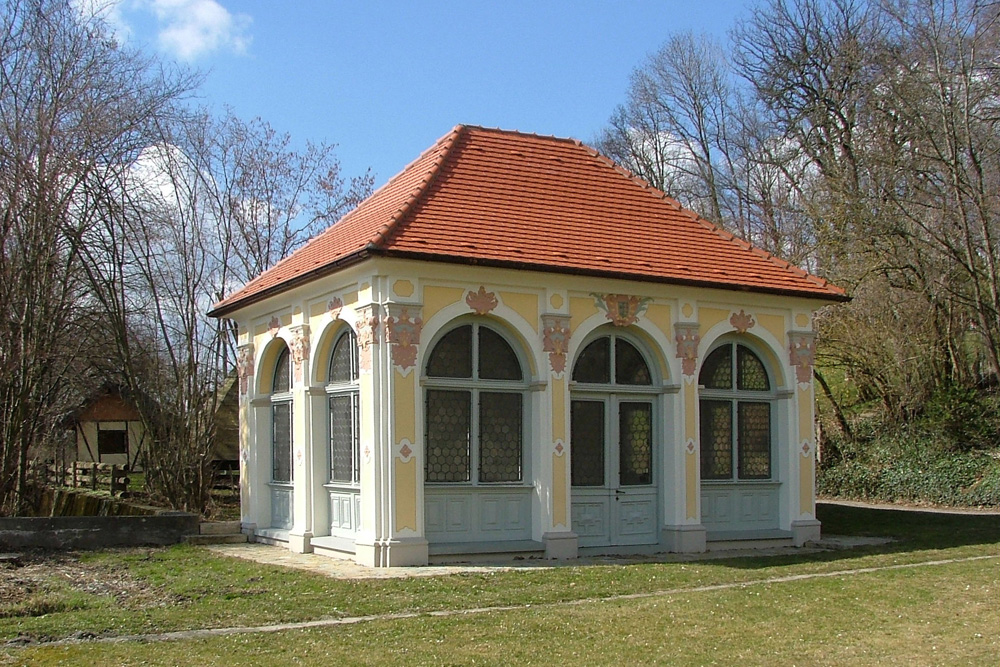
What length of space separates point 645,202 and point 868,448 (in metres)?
12.2

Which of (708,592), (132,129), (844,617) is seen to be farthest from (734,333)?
(132,129)

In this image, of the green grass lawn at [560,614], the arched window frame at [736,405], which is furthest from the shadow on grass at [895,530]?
the arched window frame at [736,405]

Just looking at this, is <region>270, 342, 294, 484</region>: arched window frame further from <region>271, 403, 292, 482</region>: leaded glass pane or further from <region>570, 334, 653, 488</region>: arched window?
<region>570, 334, 653, 488</region>: arched window

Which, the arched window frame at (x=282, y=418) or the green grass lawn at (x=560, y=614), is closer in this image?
the green grass lawn at (x=560, y=614)

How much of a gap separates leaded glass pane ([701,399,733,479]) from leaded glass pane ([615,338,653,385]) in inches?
45.2

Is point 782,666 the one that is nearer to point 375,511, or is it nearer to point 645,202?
point 375,511

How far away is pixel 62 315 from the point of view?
65.3ft

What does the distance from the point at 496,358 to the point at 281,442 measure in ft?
15.6

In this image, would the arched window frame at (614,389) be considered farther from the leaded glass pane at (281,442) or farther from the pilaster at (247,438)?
the pilaster at (247,438)

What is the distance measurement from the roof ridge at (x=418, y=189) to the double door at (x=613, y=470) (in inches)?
145

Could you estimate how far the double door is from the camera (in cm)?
1606

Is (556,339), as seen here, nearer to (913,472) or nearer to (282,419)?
(282,419)

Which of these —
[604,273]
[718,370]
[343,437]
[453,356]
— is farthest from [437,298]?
[718,370]

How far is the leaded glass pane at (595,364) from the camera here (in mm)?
16141
